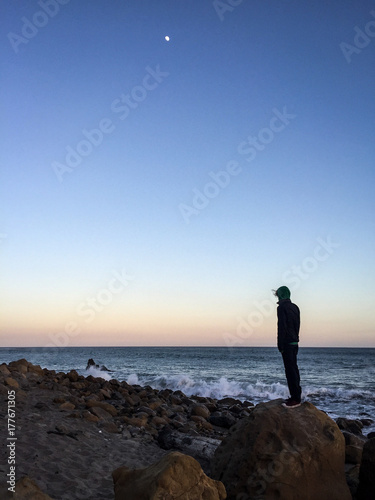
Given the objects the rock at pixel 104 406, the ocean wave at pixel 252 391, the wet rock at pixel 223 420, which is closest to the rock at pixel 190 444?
the rock at pixel 104 406

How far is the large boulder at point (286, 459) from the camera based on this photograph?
5668 mm

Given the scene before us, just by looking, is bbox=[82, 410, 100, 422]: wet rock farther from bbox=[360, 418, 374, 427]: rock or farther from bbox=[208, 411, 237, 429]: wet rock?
bbox=[360, 418, 374, 427]: rock

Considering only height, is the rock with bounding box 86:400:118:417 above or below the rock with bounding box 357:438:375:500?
below

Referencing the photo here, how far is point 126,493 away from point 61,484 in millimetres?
1761

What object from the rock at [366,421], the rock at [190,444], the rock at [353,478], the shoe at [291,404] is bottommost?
the rock at [366,421]

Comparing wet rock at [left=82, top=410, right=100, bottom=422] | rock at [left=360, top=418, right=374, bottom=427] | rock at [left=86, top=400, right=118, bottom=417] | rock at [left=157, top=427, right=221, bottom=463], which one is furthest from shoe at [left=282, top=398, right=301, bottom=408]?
rock at [left=360, top=418, right=374, bottom=427]

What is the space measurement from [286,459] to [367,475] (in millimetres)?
1425

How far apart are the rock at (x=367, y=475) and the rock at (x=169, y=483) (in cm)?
259

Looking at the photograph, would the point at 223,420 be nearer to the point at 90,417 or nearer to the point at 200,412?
the point at 200,412

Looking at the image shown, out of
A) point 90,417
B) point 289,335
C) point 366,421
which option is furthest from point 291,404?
point 366,421

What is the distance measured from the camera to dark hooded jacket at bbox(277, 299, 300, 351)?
703 cm

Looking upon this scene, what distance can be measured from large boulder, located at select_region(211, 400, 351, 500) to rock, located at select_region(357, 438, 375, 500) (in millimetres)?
322

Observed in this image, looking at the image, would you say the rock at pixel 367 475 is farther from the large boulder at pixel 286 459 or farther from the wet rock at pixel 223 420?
the wet rock at pixel 223 420

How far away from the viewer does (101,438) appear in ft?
28.4
